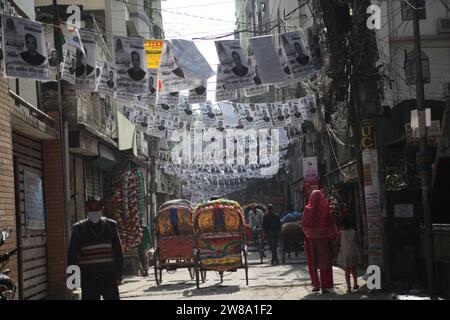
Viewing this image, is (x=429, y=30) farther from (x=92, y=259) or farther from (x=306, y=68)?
(x=92, y=259)

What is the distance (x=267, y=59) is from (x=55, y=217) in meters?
5.75

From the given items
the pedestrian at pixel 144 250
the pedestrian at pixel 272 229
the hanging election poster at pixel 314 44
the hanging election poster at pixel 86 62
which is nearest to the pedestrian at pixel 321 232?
the hanging election poster at pixel 314 44

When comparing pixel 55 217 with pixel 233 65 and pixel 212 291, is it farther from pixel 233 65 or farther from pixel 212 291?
pixel 233 65

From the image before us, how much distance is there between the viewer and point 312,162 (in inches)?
1198

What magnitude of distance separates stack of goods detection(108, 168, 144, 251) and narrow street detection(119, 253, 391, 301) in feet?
4.12

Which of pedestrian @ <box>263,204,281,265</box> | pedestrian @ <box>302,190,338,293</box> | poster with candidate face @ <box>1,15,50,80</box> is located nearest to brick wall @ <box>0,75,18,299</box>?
poster with candidate face @ <box>1,15,50,80</box>

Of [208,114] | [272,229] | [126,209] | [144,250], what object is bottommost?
[144,250]

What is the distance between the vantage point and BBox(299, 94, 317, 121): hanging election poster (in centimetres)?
2556

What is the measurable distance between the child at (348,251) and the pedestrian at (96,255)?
18.7ft

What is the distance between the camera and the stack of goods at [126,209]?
20594 mm

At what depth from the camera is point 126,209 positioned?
2092 cm

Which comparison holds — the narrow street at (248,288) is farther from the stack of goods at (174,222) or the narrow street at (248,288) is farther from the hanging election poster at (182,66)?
the hanging election poster at (182,66)

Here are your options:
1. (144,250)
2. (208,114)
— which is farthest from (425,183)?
(208,114)
